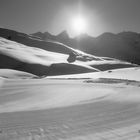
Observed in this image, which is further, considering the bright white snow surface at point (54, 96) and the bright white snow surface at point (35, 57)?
the bright white snow surface at point (35, 57)

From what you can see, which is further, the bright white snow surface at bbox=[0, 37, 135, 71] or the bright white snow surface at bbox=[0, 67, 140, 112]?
the bright white snow surface at bbox=[0, 37, 135, 71]

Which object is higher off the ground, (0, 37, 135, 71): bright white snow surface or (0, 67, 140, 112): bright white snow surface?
(0, 37, 135, 71): bright white snow surface

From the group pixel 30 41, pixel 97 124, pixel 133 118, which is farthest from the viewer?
pixel 30 41

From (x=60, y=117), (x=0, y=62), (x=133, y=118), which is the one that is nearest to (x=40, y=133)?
(x=60, y=117)

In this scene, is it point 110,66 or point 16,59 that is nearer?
point 16,59

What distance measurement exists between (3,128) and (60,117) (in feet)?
7.46

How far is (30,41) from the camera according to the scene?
117 metres

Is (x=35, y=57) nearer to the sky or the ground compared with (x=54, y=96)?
nearer to the sky

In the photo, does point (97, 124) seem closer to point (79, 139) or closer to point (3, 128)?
point (79, 139)

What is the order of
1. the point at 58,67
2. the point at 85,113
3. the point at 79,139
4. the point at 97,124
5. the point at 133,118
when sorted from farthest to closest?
the point at 58,67
the point at 85,113
the point at 133,118
the point at 97,124
the point at 79,139

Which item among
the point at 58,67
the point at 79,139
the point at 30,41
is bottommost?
the point at 79,139

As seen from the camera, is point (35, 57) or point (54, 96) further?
point (35, 57)

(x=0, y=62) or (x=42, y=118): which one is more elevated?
(x=0, y=62)

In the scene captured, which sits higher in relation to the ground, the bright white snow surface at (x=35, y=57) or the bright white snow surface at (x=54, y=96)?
the bright white snow surface at (x=35, y=57)
